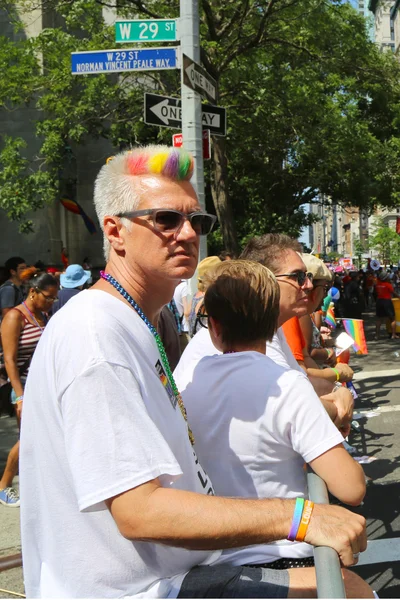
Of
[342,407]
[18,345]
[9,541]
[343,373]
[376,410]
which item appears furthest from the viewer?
[376,410]

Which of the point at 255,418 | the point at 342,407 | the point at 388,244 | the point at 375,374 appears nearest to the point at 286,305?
the point at 342,407

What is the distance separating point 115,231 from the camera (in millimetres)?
1801

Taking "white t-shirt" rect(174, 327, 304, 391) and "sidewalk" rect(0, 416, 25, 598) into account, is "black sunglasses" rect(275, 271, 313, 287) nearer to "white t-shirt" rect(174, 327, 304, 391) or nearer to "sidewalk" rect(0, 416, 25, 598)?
"white t-shirt" rect(174, 327, 304, 391)

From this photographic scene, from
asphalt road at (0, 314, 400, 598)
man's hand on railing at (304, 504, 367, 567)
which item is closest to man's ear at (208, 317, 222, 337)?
man's hand on railing at (304, 504, 367, 567)

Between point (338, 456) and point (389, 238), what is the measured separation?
70876mm

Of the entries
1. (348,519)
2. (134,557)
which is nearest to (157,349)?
(134,557)

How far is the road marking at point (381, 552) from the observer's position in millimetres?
4262

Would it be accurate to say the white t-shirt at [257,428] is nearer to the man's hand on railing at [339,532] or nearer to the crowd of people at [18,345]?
the man's hand on railing at [339,532]

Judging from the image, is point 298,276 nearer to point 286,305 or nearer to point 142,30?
point 286,305

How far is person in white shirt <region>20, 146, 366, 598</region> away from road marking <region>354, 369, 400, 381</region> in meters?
10.2

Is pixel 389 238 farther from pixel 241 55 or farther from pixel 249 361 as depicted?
pixel 249 361

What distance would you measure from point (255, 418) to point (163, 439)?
65 cm

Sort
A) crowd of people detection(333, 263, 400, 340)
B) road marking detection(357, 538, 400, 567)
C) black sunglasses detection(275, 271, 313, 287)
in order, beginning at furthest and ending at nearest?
crowd of people detection(333, 263, 400, 340), road marking detection(357, 538, 400, 567), black sunglasses detection(275, 271, 313, 287)

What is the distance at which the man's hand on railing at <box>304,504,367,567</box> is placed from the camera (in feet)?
4.99
